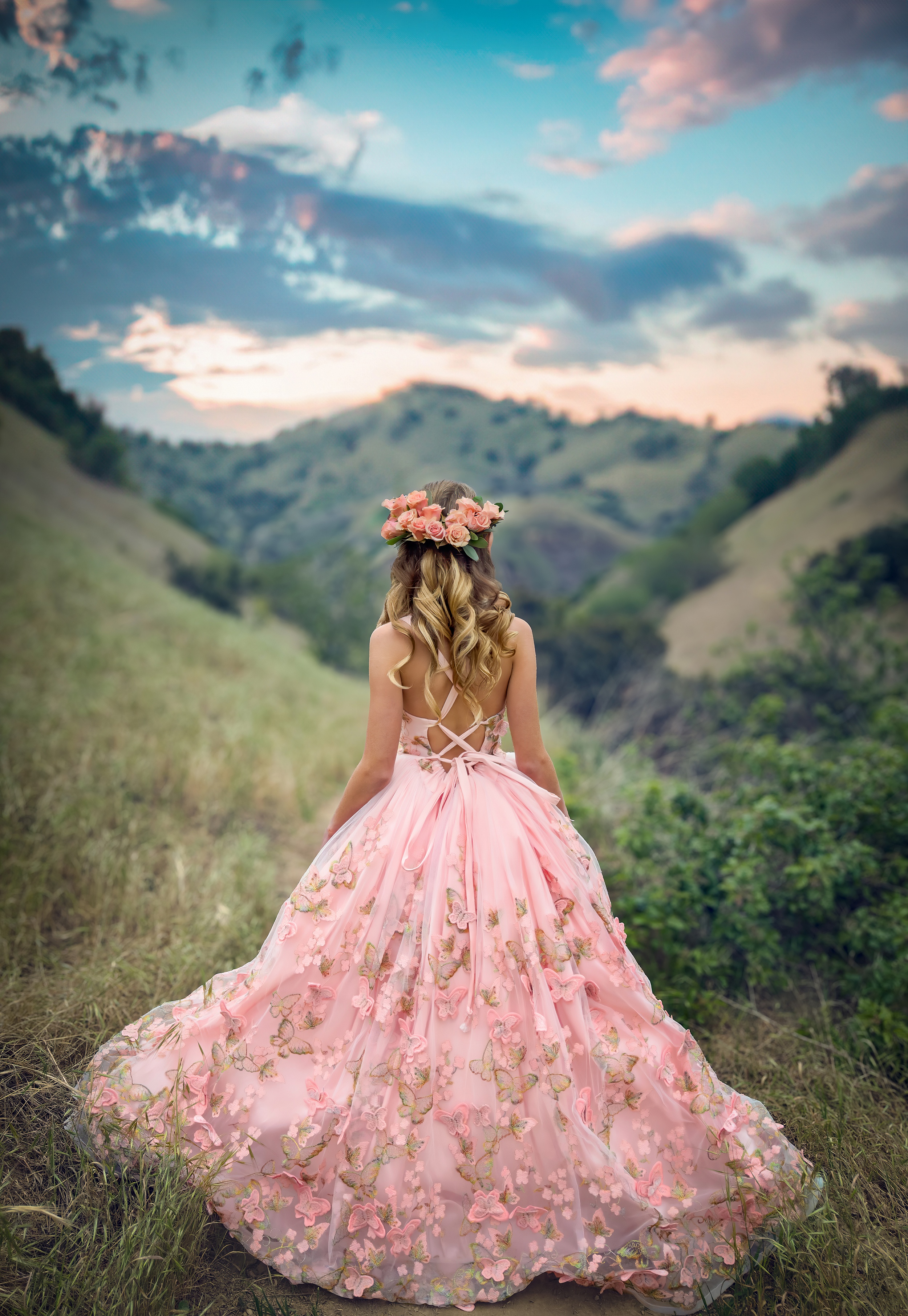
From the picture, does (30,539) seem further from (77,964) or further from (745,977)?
(745,977)

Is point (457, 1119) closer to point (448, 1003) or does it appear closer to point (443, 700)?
point (448, 1003)

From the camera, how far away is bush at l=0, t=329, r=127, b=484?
19484mm

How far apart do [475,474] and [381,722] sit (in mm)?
31030

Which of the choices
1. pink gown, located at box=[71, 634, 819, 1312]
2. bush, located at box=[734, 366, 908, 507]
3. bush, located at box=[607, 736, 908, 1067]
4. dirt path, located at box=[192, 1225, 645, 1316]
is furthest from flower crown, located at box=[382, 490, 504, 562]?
bush, located at box=[734, 366, 908, 507]

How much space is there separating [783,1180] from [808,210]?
701 inches

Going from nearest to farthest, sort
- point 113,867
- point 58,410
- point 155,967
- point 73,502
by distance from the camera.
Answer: point 155,967 < point 113,867 < point 73,502 < point 58,410

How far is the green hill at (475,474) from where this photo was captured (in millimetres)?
26422

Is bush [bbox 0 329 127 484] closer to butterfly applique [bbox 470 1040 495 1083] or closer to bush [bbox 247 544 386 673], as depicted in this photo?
bush [bbox 247 544 386 673]

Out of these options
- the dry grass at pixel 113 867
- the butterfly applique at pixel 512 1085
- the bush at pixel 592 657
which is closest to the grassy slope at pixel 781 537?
the bush at pixel 592 657

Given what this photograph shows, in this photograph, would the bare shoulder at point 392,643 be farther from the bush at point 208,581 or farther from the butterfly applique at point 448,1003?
the bush at point 208,581

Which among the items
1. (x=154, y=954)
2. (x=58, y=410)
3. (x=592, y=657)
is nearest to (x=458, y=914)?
(x=154, y=954)

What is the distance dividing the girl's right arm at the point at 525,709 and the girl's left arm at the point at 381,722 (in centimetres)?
38

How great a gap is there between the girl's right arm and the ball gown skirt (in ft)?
0.69

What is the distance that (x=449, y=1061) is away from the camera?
2.08m
